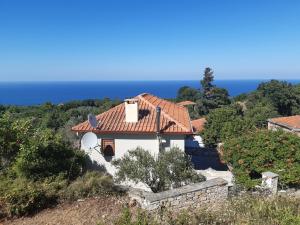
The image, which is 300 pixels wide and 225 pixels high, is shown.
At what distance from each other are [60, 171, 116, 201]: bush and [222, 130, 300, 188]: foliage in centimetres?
601

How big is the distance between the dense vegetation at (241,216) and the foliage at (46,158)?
600cm

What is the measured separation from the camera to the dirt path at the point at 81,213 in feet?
29.8

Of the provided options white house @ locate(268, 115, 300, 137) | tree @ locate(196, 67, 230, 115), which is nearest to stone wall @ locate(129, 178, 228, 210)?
white house @ locate(268, 115, 300, 137)

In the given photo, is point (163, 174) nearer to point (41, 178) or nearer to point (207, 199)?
point (207, 199)

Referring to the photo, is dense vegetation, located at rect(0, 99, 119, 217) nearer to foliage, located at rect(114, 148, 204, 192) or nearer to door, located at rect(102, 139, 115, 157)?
foliage, located at rect(114, 148, 204, 192)

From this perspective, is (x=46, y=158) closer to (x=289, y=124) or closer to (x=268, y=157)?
(x=268, y=157)

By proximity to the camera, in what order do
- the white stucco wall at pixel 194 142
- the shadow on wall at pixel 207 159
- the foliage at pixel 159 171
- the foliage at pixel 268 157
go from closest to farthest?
the foliage at pixel 159 171 → the foliage at pixel 268 157 → the shadow on wall at pixel 207 159 → the white stucco wall at pixel 194 142

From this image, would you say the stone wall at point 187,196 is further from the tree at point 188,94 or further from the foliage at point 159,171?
the tree at point 188,94

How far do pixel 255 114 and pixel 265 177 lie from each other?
3413 centimetres

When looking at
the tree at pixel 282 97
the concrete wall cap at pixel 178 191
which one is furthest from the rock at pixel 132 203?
the tree at pixel 282 97

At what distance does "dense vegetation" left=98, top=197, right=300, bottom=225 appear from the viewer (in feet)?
22.4

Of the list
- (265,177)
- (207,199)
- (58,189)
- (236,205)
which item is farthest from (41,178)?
(265,177)

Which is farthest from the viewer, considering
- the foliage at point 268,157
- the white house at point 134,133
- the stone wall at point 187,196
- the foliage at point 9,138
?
the white house at point 134,133

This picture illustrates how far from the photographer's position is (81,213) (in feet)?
31.1
